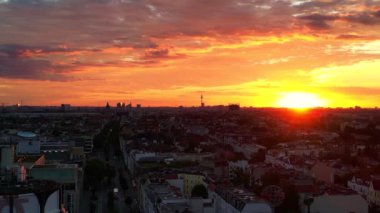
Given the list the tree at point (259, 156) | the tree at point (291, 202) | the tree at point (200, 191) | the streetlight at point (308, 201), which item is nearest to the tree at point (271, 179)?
the tree at point (291, 202)

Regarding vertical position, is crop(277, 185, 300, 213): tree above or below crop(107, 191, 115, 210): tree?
above

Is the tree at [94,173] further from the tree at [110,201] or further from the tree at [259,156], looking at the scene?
the tree at [259,156]

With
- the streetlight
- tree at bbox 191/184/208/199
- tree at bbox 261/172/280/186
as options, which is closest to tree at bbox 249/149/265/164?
tree at bbox 261/172/280/186

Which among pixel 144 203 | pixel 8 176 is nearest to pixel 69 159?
pixel 144 203

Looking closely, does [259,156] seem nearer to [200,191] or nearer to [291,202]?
[200,191]

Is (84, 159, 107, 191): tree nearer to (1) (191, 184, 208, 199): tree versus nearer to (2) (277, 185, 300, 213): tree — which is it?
(1) (191, 184, 208, 199): tree

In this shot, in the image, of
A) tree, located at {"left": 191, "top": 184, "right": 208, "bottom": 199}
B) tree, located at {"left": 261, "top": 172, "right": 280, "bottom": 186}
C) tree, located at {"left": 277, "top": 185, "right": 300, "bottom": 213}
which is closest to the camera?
tree, located at {"left": 277, "top": 185, "right": 300, "bottom": 213}

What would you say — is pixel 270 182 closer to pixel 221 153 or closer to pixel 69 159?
pixel 69 159

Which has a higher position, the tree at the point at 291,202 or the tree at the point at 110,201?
the tree at the point at 291,202
